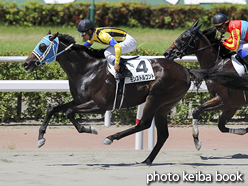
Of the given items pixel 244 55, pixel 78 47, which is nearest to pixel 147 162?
pixel 78 47

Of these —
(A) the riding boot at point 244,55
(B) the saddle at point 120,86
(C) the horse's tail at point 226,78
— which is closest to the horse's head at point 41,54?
(B) the saddle at point 120,86

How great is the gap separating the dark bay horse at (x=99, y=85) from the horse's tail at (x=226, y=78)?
0.17 m

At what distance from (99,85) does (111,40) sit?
21.9 inches

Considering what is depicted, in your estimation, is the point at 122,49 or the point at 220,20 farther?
the point at 220,20

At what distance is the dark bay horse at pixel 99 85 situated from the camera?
16.4ft

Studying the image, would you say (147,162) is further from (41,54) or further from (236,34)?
(236,34)

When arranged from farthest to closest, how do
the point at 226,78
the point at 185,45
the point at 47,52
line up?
1. the point at 185,45
2. the point at 226,78
3. the point at 47,52

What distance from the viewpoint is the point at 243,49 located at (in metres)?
5.51

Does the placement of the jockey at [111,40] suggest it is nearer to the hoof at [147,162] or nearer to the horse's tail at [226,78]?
the horse's tail at [226,78]

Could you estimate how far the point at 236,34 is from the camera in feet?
17.6

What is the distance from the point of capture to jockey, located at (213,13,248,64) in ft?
17.7

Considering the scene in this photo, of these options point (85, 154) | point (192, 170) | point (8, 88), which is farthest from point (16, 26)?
point (192, 170)

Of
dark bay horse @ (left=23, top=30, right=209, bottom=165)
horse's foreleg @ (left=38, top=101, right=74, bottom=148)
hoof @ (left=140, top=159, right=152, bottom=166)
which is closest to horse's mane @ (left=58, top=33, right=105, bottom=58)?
dark bay horse @ (left=23, top=30, right=209, bottom=165)

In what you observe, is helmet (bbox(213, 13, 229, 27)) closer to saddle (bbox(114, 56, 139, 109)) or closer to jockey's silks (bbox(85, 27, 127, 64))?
jockey's silks (bbox(85, 27, 127, 64))
